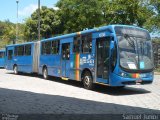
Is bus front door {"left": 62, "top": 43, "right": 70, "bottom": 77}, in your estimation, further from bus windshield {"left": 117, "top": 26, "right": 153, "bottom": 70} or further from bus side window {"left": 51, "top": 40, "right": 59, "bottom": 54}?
bus windshield {"left": 117, "top": 26, "right": 153, "bottom": 70}

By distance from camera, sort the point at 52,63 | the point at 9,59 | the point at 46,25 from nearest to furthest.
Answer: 1. the point at 52,63
2. the point at 9,59
3. the point at 46,25

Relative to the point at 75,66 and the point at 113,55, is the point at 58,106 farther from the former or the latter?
the point at 75,66

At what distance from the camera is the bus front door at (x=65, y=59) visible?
19312 mm

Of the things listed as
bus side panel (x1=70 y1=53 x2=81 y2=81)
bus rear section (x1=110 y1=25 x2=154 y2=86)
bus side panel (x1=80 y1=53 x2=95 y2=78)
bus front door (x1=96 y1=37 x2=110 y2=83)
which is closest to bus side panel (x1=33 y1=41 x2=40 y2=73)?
bus side panel (x1=70 y1=53 x2=81 y2=81)

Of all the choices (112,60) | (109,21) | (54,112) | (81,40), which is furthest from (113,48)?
A: (109,21)

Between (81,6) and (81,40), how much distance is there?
66.1ft

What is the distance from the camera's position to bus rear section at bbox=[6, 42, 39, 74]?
2584 centimetres

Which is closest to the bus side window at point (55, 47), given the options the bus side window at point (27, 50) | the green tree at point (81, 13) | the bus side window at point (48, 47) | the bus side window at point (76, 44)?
the bus side window at point (48, 47)

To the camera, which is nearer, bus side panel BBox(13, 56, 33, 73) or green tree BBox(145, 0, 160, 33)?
bus side panel BBox(13, 56, 33, 73)

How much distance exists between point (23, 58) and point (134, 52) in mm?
14791

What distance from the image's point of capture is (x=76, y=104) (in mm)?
11734

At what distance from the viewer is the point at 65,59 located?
19.7 meters

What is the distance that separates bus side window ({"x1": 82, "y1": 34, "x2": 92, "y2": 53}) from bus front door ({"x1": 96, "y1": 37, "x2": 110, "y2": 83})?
0.72 meters

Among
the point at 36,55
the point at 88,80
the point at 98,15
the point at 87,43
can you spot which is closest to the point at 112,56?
the point at 88,80
